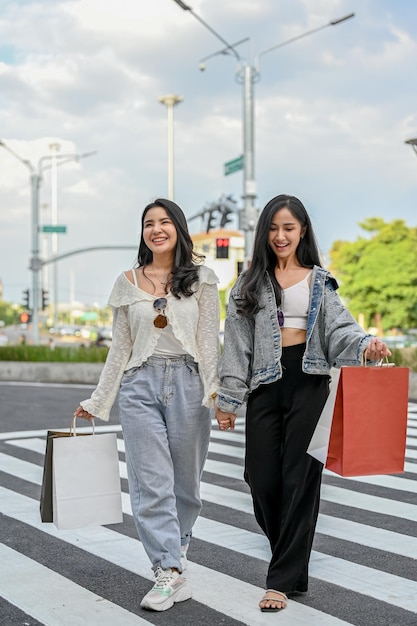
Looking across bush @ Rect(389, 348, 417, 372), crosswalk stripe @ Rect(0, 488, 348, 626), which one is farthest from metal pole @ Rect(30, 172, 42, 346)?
crosswalk stripe @ Rect(0, 488, 348, 626)

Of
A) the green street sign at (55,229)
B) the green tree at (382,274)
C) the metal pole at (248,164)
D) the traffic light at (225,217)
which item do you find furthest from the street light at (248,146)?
the green tree at (382,274)

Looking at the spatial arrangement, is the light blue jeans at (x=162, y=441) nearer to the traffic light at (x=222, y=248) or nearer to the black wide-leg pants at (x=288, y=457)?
the black wide-leg pants at (x=288, y=457)

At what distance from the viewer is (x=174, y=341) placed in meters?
4.28

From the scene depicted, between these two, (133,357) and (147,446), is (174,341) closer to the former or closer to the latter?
(133,357)

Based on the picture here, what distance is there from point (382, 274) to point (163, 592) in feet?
188

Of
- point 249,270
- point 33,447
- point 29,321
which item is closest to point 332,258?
point 29,321

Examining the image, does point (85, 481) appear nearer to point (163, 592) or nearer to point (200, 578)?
Result: point (163, 592)

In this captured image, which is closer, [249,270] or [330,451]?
[330,451]

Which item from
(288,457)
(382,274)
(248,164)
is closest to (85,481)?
(288,457)

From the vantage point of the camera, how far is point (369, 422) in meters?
3.99

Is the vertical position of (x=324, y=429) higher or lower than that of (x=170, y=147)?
lower

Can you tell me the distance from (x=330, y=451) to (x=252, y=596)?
0.88 m

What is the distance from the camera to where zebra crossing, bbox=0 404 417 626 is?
161 inches

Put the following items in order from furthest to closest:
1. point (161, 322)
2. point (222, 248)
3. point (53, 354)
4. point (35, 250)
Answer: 1. point (35, 250)
2. point (222, 248)
3. point (53, 354)
4. point (161, 322)
